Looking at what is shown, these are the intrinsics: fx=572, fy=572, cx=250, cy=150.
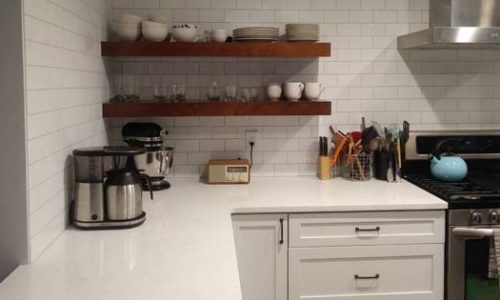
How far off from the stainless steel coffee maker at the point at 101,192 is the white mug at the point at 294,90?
1.14 metres

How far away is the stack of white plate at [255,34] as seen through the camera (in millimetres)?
3082

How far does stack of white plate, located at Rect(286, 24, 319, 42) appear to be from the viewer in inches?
122

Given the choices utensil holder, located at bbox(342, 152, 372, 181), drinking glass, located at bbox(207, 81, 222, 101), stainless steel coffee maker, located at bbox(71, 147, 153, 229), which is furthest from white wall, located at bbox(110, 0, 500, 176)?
stainless steel coffee maker, located at bbox(71, 147, 153, 229)

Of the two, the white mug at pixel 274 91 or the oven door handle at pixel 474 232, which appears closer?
the oven door handle at pixel 474 232

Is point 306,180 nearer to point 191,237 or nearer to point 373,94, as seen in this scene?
point 373,94

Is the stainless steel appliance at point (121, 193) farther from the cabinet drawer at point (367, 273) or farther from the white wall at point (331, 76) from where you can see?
the white wall at point (331, 76)

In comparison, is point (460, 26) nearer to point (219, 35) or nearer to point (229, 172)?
point (219, 35)

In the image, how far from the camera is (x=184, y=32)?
10.1ft

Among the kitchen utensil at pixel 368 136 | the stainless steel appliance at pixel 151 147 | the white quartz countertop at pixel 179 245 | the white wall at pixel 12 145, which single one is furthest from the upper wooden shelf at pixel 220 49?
the white wall at pixel 12 145

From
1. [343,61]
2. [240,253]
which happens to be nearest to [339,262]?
[240,253]

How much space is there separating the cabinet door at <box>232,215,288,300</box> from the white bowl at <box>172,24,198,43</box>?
1.02m

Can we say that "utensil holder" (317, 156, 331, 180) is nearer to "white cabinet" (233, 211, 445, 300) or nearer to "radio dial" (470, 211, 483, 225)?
"white cabinet" (233, 211, 445, 300)

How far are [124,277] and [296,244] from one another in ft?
3.95

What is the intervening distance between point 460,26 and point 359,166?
96 centimetres
